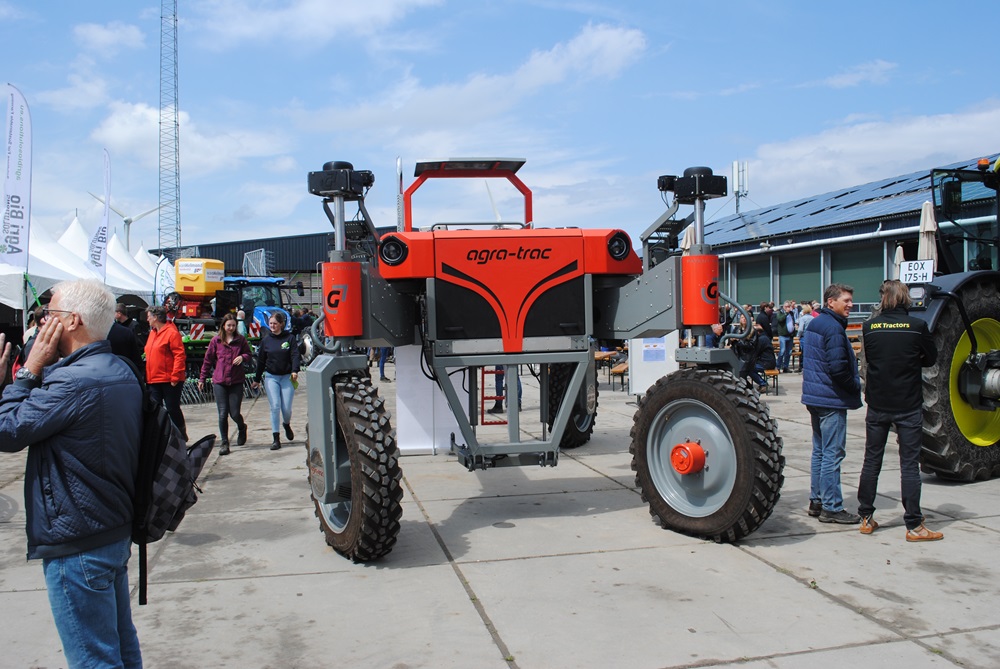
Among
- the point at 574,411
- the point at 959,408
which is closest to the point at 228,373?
the point at 574,411

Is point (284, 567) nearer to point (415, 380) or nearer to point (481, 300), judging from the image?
point (481, 300)

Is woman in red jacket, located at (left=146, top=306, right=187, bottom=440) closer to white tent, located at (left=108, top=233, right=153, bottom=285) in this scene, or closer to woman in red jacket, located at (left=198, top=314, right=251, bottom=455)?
woman in red jacket, located at (left=198, top=314, right=251, bottom=455)

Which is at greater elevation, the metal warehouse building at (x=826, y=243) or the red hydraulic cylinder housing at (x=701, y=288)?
the metal warehouse building at (x=826, y=243)

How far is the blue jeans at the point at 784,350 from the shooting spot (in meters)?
18.9

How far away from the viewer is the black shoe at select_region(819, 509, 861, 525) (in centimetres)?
573

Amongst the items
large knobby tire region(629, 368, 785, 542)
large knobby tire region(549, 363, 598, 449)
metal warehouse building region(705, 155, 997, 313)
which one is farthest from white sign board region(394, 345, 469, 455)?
metal warehouse building region(705, 155, 997, 313)

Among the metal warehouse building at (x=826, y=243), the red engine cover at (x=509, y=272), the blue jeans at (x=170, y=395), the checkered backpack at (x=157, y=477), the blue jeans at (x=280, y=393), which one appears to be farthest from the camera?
the metal warehouse building at (x=826, y=243)

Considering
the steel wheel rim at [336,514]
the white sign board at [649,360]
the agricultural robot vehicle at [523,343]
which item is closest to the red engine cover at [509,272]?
the agricultural robot vehicle at [523,343]

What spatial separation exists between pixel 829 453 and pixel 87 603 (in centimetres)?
481

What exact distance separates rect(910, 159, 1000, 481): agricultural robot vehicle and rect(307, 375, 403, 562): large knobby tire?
13.9 feet

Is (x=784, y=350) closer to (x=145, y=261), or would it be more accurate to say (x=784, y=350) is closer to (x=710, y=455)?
(x=710, y=455)

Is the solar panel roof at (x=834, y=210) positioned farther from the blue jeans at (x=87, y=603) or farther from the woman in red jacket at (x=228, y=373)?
the blue jeans at (x=87, y=603)

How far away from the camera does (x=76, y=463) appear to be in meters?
2.57

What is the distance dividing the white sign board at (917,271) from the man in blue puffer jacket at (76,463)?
609 centimetres
